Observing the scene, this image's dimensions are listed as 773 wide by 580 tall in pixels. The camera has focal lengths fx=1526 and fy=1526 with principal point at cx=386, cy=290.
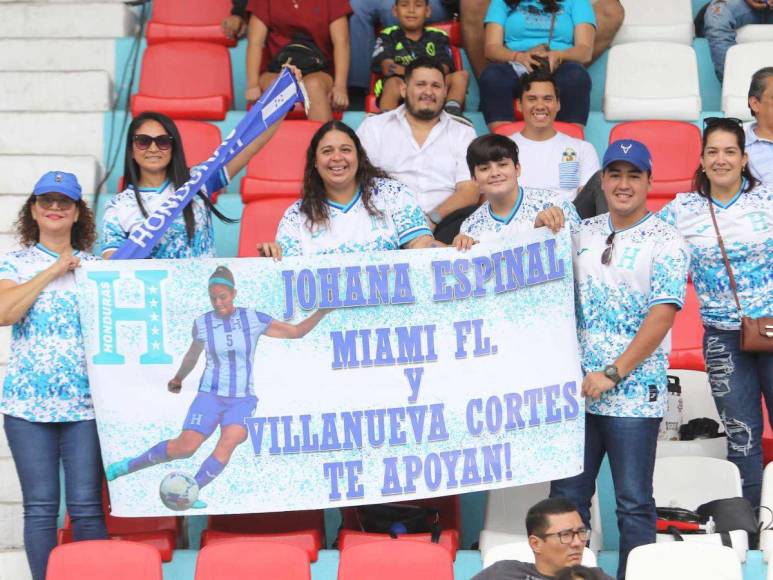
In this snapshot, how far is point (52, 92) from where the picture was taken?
322 inches

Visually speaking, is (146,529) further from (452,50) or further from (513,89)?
(452,50)

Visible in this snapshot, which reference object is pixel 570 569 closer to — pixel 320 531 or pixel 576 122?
pixel 320 531

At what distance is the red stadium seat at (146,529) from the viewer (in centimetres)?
574

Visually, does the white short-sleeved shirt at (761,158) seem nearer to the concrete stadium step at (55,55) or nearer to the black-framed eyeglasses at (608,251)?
the black-framed eyeglasses at (608,251)

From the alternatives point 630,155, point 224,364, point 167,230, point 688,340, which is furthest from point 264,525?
point 688,340

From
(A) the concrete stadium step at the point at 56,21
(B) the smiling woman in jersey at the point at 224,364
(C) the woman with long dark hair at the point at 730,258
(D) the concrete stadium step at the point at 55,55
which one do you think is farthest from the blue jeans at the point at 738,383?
(A) the concrete stadium step at the point at 56,21

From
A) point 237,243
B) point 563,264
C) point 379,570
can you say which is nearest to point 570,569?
point 379,570

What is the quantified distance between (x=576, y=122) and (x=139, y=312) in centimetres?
326

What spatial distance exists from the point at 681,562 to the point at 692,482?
1.07 m

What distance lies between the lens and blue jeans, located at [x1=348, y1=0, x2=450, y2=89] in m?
8.36

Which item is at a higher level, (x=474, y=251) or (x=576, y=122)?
(x=576, y=122)

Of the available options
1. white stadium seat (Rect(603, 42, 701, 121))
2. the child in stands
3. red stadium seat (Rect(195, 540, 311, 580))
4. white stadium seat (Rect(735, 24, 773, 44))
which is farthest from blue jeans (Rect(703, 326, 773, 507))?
white stadium seat (Rect(735, 24, 773, 44))

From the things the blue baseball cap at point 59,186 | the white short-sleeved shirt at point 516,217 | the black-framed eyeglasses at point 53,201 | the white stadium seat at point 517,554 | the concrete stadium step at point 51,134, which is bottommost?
the white stadium seat at point 517,554

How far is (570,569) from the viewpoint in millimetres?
4012
